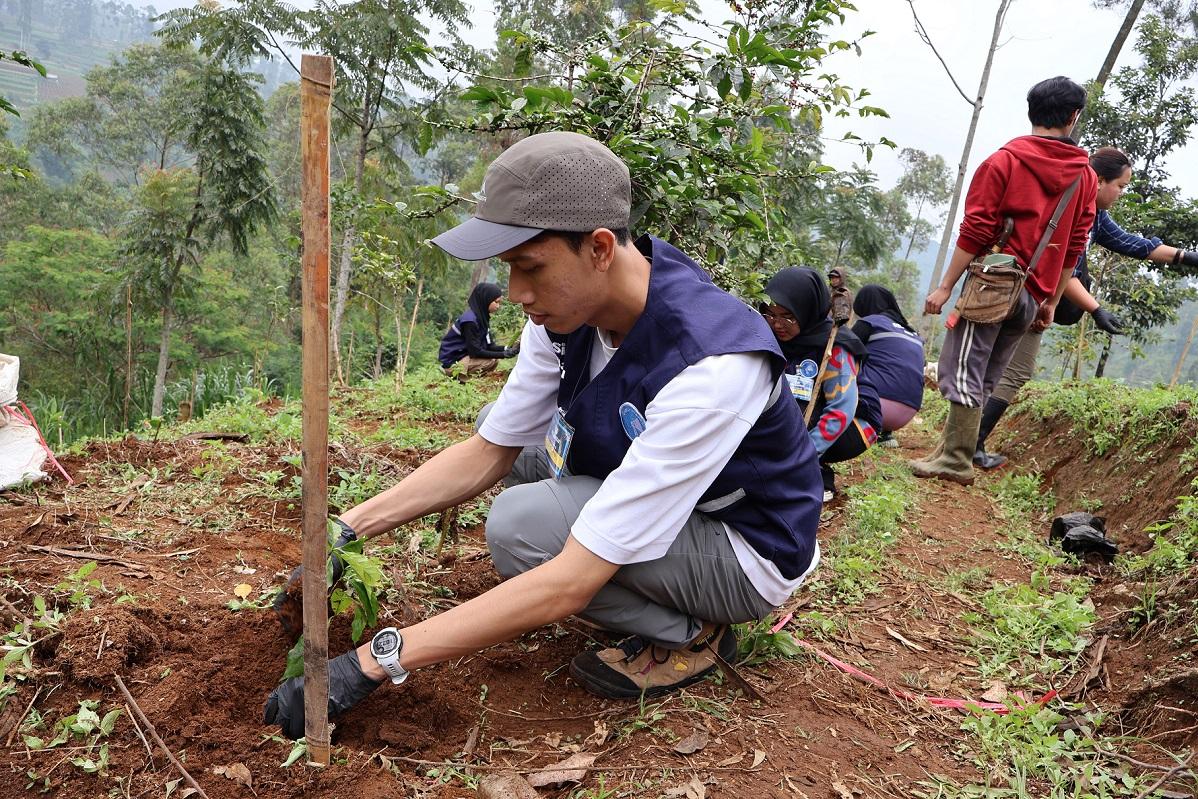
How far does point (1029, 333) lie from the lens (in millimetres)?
4742

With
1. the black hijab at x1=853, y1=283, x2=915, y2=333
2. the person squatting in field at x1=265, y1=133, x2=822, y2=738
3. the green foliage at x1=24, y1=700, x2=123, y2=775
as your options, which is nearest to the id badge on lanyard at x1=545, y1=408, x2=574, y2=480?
the person squatting in field at x1=265, y1=133, x2=822, y2=738

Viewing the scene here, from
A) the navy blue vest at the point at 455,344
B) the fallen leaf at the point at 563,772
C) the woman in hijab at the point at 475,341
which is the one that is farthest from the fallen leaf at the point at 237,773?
the navy blue vest at the point at 455,344

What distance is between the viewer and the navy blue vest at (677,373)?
1.70 meters

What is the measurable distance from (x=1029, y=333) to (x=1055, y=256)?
0.70 meters

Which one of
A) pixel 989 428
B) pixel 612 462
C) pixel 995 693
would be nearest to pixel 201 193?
pixel 989 428

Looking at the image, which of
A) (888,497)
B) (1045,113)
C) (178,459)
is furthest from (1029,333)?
(178,459)

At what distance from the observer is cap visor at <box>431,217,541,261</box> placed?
1.52 meters

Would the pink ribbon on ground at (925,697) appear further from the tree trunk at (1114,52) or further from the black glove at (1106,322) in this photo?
the tree trunk at (1114,52)

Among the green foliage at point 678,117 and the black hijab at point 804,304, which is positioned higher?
the green foliage at point 678,117

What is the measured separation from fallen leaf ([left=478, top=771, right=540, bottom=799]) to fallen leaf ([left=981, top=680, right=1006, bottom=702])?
4.89ft

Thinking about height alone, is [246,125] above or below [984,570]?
above

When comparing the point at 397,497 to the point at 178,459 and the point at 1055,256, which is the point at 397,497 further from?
the point at 1055,256

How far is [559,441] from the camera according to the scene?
2.00 meters

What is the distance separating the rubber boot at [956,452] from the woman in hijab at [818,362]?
0.79m
